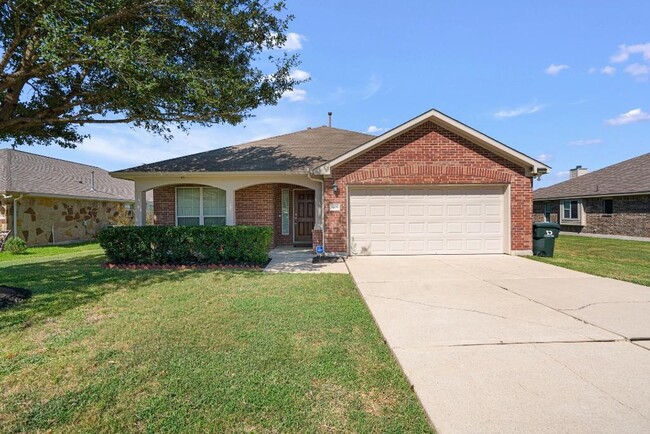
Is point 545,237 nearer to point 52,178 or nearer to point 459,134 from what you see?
point 459,134

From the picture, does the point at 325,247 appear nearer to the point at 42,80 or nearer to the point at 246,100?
the point at 246,100

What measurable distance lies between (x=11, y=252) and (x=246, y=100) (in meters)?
12.4

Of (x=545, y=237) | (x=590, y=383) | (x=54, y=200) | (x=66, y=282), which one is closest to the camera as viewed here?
(x=590, y=383)

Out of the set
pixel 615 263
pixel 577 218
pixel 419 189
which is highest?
pixel 419 189

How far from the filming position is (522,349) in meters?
3.71

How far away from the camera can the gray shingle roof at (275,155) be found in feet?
38.0

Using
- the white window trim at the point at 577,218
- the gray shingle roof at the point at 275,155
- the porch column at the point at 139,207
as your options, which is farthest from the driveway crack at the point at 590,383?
the white window trim at the point at 577,218

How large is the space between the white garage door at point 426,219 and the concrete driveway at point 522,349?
3.68 meters

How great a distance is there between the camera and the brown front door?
44.0 feet

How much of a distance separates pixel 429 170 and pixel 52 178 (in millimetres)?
19613

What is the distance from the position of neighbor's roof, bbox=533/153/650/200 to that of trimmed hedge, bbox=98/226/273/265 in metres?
19.4

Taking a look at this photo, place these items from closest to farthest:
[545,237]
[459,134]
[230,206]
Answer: [545,237]
[459,134]
[230,206]

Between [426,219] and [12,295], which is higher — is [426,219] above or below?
above

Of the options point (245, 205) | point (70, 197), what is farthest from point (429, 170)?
point (70, 197)
